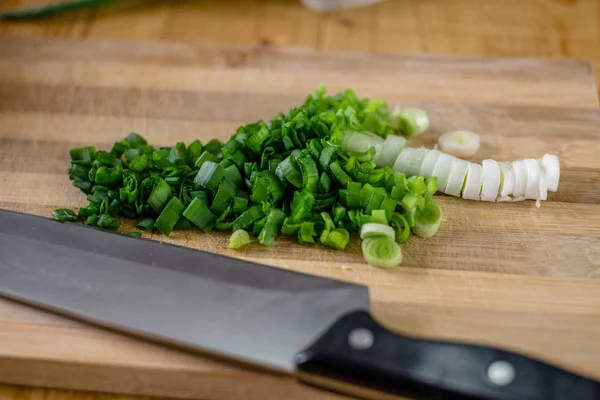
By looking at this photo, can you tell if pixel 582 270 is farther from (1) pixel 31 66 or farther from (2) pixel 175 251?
(1) pixel 31 66

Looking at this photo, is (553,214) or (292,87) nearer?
(553,214)

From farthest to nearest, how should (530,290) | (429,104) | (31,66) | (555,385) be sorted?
(31,66) < (429,104) < (530,290) < (555,385)

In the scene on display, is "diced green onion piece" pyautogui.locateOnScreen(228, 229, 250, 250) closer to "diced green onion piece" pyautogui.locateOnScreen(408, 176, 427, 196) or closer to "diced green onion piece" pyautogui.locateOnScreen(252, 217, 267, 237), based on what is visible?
"diced green onion piece" pyautogui.locateOnScreen(252, 217, 267, 237)

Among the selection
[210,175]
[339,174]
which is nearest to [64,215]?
[210,175]

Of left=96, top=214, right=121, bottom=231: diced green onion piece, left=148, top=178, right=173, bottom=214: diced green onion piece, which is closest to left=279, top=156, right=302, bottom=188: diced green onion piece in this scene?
left=148, top=178, right=173, bottom=214: diced green onion piece

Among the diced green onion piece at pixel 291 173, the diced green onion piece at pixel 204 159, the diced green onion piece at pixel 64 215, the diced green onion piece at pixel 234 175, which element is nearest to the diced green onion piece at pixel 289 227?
the diced green onion piece at pixel 291 173

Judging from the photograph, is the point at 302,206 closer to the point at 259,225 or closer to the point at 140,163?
the point at 259,225

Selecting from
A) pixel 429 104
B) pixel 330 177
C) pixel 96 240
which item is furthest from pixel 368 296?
pixel 429 104

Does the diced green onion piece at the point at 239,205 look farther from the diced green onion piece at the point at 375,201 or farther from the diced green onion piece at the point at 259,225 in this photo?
the diced green onion piece at the point at 375,201
